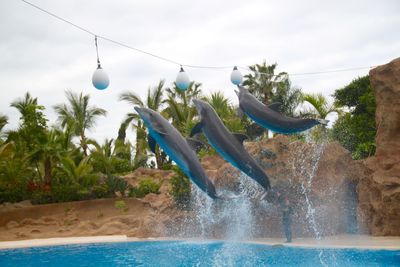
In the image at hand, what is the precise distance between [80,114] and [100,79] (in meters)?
16.7

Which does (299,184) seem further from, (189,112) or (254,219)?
(189,112)

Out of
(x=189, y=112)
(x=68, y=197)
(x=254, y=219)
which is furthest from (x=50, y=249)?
(x=189, y=112)

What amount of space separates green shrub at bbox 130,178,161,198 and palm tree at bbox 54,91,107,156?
549cm

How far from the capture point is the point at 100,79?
6.45 meters

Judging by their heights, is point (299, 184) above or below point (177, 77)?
below

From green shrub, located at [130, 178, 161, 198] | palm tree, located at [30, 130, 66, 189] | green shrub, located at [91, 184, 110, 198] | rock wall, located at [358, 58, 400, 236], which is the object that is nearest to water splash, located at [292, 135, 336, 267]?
rock wall, located at [358, 58, 400, 236]

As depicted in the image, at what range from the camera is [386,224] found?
372 inches

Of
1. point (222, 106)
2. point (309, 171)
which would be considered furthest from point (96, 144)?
point (309, 171)

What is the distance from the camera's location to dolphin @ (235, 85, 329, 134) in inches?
239

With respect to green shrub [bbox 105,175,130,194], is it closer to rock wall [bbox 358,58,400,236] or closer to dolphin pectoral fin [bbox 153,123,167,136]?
rock wall [bbox 358,58,400,236]

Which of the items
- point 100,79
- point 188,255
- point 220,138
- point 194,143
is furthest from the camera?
point 188,255

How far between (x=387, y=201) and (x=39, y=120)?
1405 centimetres

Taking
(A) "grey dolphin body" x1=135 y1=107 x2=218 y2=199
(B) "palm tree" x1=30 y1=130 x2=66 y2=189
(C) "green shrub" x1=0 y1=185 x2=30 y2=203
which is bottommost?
(C) "green shrub" x1=0 y1=185 x2=30 y2=203

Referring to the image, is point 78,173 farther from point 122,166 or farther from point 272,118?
point 272,118
